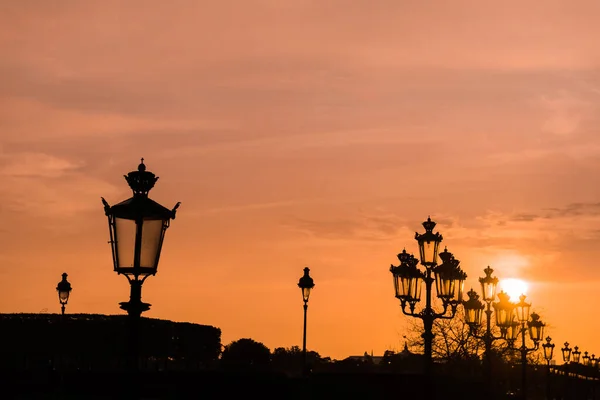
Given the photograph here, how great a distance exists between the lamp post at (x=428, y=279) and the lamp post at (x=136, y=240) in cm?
1377

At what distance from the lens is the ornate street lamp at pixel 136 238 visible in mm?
15703

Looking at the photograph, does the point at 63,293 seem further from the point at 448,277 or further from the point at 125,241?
the point at 125,241

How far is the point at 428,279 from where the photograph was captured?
29391 mm

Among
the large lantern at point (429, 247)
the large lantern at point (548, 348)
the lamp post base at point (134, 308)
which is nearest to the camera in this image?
the lamp post base at point (134, 308)

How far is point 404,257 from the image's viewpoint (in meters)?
30.6

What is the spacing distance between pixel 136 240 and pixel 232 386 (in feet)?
40.8

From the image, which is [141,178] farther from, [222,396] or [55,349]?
[55,349]

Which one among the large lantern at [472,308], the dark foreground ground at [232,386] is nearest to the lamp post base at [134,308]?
the dark foreground ground at [232,386]

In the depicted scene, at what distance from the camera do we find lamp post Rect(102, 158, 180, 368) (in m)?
15.7

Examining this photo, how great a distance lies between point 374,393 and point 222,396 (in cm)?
494

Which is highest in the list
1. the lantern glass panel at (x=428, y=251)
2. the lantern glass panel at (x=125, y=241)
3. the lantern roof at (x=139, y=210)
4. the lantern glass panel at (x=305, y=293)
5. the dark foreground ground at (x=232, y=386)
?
the lantern glass panel at (x=305, y=293)

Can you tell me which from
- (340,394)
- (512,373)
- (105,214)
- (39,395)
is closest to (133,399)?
(105,214)

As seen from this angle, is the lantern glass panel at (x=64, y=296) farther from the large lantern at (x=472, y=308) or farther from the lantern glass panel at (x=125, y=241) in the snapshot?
the lantern glass panel at (x=125, y=241)

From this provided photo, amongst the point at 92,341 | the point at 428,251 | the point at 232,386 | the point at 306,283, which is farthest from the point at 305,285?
the point at 92,341
